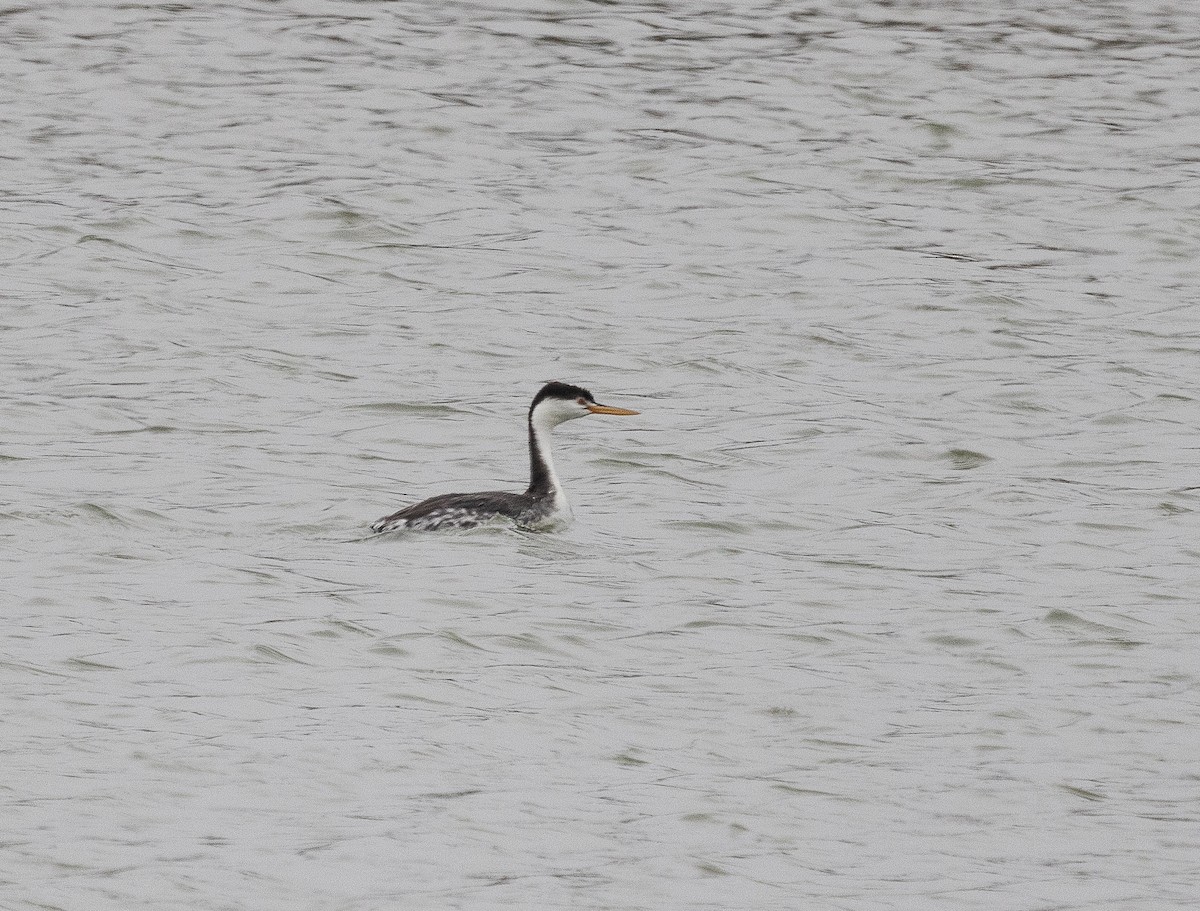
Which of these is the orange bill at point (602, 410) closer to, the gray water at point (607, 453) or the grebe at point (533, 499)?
the grebe at point (533, 499)

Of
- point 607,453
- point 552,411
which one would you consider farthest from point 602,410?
point 607,453

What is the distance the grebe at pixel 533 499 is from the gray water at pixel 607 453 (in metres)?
0.19

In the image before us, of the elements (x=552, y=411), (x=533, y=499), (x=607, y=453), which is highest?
(x=552, y=411)

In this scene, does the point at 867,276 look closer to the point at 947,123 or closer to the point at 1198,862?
the point at 947,123

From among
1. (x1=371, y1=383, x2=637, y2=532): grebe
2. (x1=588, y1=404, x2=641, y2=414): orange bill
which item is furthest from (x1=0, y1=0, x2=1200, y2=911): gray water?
(x1=588, y1=404, x2=641, y2=414): orange bill

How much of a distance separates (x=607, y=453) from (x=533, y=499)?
210 cm

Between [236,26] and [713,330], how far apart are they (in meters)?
10.6

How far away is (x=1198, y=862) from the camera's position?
9008mm

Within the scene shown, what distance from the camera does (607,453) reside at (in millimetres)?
16344

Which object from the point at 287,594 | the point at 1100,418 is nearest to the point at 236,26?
the point at 1100,418

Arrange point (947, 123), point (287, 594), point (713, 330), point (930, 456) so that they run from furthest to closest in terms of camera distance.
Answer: point (947, 123) → point (713, 330) → point (930, 456) → point (287, 594)

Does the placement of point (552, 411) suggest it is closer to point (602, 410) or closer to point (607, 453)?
point (602, 410)

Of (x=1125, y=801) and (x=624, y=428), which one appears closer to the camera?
(x=1125, y=801)

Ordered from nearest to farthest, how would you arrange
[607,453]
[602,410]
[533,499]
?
[533,499] → [602,410] → [607,453]
